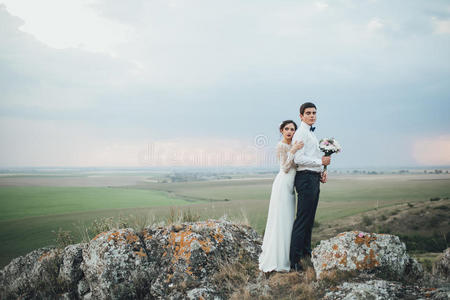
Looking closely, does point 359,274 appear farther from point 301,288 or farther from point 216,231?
point 216,231

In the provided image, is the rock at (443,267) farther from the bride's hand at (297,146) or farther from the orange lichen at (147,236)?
the orange lichen at (147,236)

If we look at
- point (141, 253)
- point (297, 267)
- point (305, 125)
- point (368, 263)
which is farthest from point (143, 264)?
point (305, 125)

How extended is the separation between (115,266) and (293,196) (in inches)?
166

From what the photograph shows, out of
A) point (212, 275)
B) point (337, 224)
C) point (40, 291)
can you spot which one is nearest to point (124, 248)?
point (212, 275)

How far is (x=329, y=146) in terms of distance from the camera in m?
5.84

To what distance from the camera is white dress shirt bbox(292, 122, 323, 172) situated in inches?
218

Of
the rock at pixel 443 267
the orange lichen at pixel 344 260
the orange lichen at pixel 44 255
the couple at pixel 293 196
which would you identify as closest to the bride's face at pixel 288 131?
the couple at pixel 293 196

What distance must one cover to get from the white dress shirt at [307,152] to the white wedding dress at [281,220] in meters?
0.29

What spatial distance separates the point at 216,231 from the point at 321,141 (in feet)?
10.9

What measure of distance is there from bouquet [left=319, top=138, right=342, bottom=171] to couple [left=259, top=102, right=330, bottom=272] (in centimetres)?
12

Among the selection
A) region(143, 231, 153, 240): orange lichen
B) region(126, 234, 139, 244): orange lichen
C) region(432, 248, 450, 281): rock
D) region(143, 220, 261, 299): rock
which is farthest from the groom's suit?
region(126, 234, 139, 244): orange lichen

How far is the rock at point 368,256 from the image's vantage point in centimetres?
483

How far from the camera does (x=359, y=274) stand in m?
4.77

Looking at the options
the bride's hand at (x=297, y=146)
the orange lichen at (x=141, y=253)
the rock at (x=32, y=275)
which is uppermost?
the bride's hand at (x=297, y=146)
